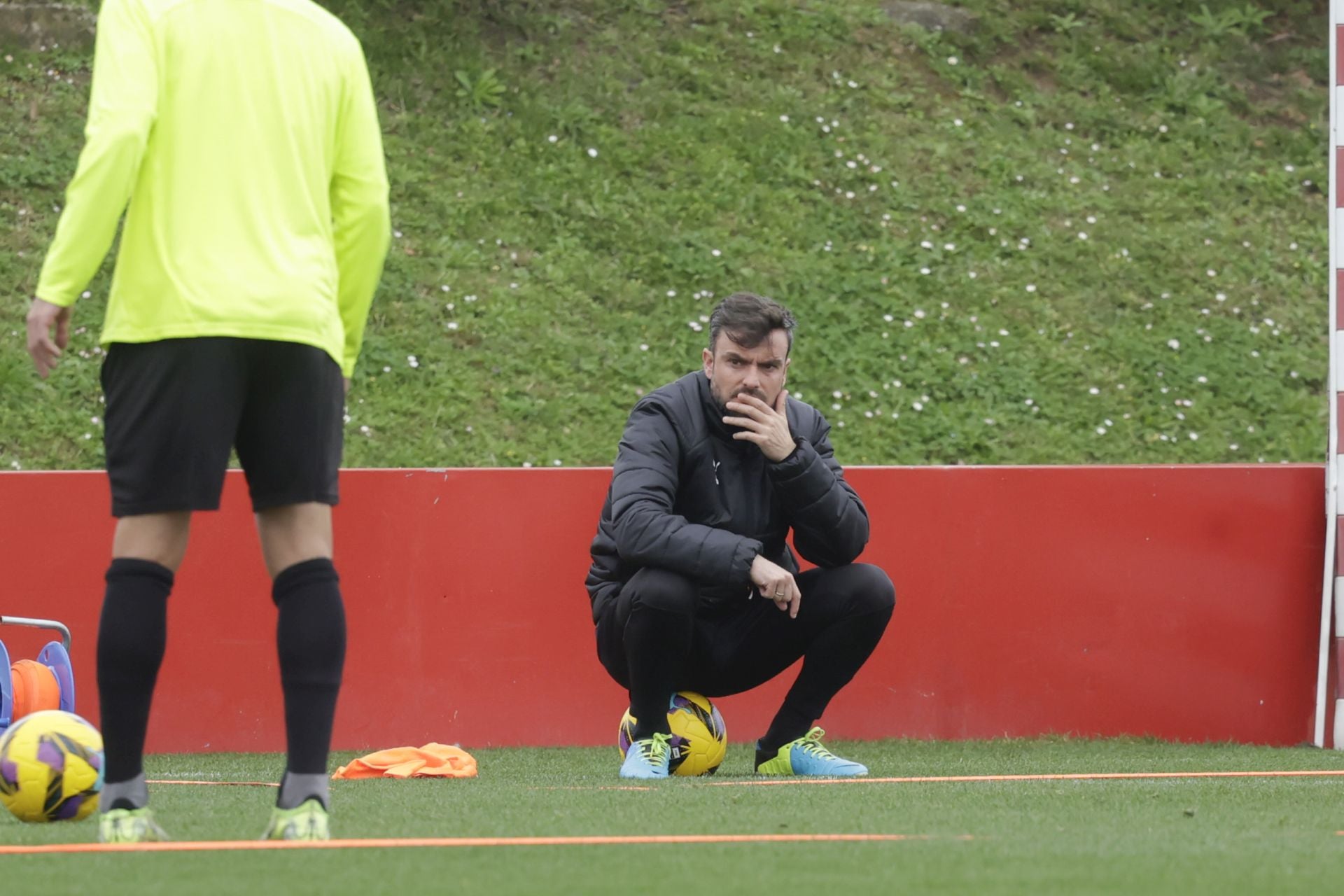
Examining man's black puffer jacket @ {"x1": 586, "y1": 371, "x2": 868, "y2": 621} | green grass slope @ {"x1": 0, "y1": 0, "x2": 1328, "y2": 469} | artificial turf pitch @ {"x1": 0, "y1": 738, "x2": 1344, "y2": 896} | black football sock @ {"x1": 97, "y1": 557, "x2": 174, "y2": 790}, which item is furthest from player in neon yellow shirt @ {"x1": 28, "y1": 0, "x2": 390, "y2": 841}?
green grass slope @ {"x1": 0, "y1": 0, "x2": 1328, "y2": 469}

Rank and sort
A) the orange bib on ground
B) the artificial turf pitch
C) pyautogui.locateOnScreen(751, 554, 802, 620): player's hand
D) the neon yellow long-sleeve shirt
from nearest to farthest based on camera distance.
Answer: the artificial turf pitch → the neon yellow long-sleeve shirt → pyautogui.locateOnScreen(751, 554, 802, 620): player's hand → the orange bib on ground

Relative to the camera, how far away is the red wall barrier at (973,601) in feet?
19.3

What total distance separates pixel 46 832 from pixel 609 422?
18.7 ft

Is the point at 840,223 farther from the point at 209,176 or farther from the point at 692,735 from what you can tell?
the point at 209,176

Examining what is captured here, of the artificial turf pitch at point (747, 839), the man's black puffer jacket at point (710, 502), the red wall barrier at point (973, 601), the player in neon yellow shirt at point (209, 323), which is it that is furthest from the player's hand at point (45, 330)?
the red wall barrier at point (973, 601)

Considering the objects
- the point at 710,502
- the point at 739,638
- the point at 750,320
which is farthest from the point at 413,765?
the point at 750,320

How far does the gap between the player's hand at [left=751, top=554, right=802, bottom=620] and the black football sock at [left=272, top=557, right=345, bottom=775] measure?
160cm

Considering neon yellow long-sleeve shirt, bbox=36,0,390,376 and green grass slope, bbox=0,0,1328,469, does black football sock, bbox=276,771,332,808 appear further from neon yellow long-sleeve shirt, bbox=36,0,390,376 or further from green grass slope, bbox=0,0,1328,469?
green grass slope, bbox=0,0,1328,469

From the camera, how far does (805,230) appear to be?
32.8ft

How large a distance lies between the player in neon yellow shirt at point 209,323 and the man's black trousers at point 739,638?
1.60 meters

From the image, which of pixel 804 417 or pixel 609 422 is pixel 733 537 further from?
pixel 609 422

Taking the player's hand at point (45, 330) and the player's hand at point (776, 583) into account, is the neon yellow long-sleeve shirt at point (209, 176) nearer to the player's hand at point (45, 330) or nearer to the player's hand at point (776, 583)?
the player's hand at point (45, 330)

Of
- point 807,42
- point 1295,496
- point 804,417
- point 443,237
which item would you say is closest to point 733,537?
point 804,417

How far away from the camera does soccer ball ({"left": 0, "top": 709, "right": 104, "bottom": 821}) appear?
3.20 metres
